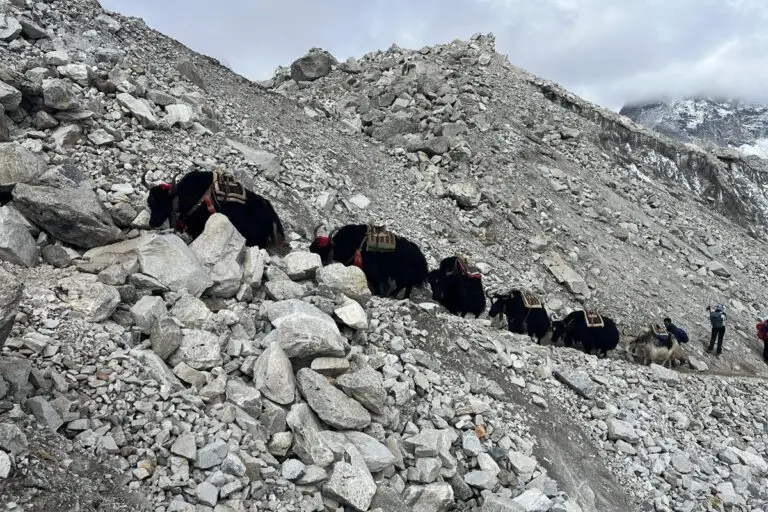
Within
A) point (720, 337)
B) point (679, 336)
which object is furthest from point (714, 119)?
point (679, 336)

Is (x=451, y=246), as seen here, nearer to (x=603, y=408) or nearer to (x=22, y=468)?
(x=603, y=408)

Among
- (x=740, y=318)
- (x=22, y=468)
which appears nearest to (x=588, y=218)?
(x=740, y=318)

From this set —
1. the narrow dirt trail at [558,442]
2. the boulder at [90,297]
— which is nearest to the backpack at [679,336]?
the narrow dirt trail at [558,442]

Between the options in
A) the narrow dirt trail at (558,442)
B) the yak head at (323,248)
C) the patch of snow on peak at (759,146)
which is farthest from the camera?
the patch of snow on peak at (759,146)

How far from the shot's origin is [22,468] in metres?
2.54

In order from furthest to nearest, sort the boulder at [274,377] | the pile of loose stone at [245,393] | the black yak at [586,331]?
the black yak at [586,331], the boulder at [274,377], the pile of loose stone at [245,393]

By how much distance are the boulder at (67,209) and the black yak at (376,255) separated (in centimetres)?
252

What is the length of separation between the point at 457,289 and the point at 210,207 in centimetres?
388

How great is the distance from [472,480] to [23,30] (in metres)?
8.58

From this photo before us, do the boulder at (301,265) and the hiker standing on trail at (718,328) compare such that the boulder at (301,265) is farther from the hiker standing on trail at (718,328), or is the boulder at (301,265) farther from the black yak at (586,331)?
the hiker standing on trail at (718,328)

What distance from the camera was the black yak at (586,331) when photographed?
902 centimetres

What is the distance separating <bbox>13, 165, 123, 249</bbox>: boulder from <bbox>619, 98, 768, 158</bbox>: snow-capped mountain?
111 metres

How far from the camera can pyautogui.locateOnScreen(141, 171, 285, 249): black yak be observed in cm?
557

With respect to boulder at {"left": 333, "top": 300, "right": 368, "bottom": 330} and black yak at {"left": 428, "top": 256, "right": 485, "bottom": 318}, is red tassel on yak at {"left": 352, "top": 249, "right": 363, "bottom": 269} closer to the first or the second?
black yak at {"left": 428, "top": 256, "right": 485, "bottom": 318}
